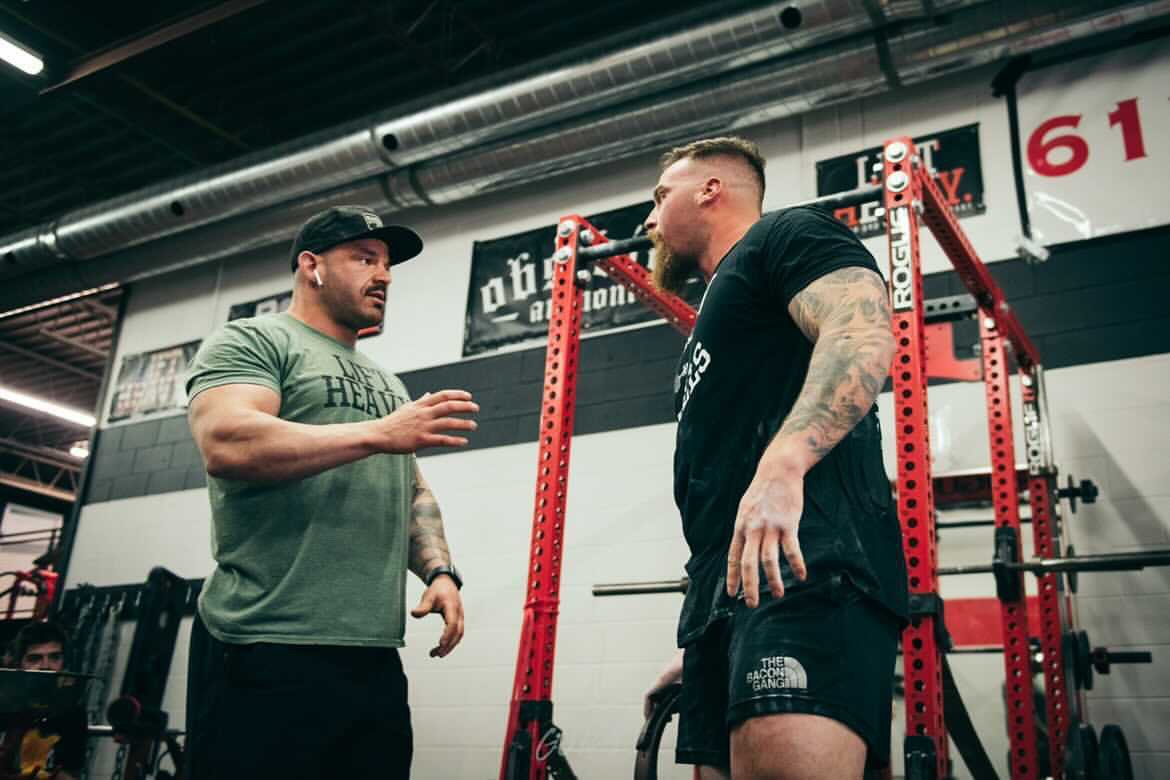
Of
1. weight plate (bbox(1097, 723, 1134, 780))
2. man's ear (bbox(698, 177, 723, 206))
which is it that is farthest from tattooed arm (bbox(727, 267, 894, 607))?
weight plate (bbox(1097, 723, 1134, 780))

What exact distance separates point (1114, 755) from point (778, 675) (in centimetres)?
244

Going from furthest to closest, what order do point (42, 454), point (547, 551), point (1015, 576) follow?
point (42, 454)
point (1015, 576)
point (547, 551)

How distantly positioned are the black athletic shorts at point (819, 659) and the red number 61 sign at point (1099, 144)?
333cm

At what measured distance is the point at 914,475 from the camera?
2.14 meters

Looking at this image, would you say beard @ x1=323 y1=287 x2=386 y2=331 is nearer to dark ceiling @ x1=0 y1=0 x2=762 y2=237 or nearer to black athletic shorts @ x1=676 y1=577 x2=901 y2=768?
black athletic shorts @ x1=676 y1=577 x2=901 y2=768

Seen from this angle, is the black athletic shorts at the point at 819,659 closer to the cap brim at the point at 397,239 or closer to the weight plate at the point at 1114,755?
the cap brim at the point at 397,239

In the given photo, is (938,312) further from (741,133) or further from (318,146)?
(318,146)

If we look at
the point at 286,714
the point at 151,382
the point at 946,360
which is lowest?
the point at 286,714

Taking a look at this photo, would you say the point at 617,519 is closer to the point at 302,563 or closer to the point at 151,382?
the point at 302,563

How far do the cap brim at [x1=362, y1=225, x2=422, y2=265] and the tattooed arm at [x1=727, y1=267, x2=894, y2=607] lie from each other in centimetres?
118

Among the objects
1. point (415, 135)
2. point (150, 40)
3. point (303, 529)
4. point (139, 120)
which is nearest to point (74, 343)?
point (139, 120)

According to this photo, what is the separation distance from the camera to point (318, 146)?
216 inches

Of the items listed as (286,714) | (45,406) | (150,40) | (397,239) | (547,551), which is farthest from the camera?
(45,406)

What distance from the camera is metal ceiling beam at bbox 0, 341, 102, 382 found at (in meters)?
10.5
